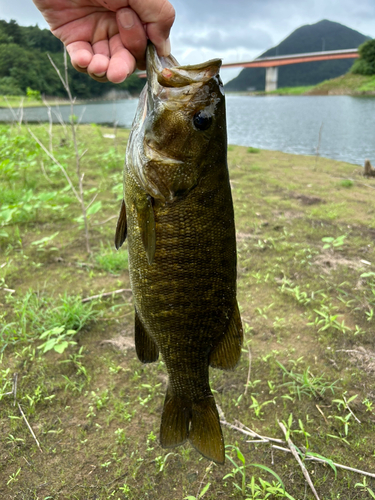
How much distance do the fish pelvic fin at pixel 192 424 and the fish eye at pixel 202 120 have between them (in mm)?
1283

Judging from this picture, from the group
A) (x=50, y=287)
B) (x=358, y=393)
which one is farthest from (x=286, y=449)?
(x=50, y=287)

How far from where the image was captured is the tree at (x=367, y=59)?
139 ft

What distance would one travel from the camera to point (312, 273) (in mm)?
4121

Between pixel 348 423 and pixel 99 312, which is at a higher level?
pixel 99 312

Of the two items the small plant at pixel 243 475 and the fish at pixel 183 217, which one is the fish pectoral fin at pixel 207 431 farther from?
the small plant at pixel 243 475

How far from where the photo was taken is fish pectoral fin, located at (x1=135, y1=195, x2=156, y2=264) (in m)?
1.40

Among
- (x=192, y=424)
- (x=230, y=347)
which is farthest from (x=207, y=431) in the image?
(x=230, y=347)

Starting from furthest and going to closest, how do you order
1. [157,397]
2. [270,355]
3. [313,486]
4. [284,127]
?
[284,127]
[270,355]
[157,397]
[313,486]

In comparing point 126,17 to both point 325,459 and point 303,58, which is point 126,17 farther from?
point 303,58

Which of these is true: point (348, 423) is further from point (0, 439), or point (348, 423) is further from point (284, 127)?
point (284, 127)

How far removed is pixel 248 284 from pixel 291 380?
1.34 meters

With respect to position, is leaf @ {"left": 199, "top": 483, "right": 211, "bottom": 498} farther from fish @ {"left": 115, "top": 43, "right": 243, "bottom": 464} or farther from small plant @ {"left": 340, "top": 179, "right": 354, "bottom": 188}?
small plant @ {"left": 340, "top": 179, "right": 354, "bottom": 188}

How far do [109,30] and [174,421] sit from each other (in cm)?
226

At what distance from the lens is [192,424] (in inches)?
66.2
